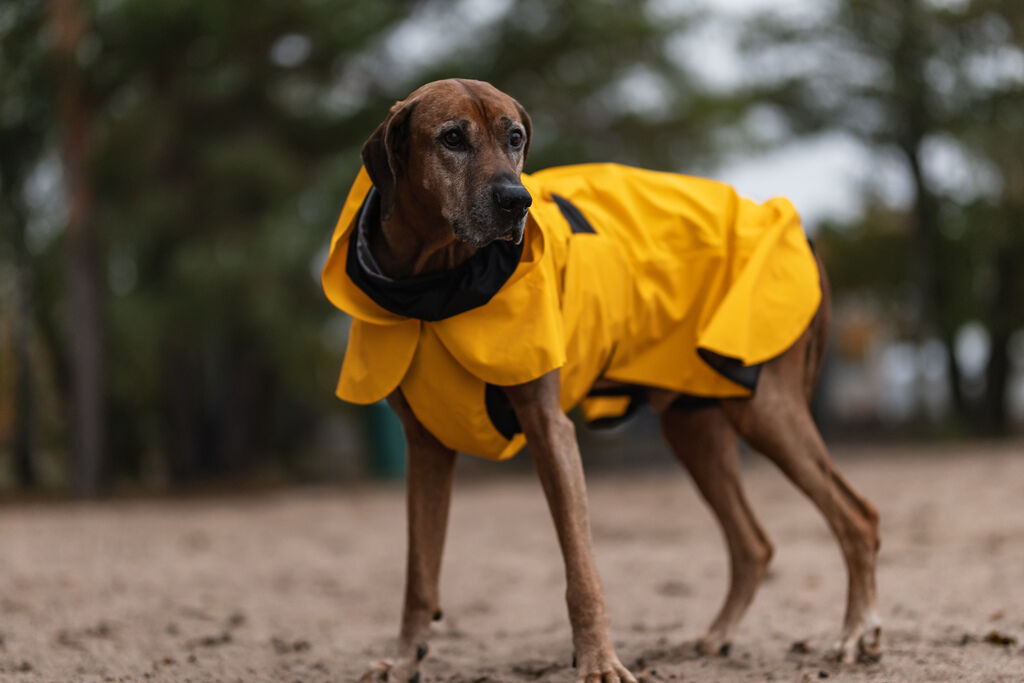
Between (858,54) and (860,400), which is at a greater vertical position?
(858,54)

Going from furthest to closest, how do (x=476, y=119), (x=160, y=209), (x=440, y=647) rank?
(x=160, y=209)
(x=440, y=647)
(x=476, y=119)

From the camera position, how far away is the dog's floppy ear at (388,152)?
3.22 metres

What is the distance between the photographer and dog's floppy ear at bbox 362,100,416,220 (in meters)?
3.22

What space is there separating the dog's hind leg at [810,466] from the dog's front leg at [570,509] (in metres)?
0.92

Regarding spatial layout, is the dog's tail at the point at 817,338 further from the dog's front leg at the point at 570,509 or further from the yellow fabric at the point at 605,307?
the dog's front leg at the point at 570,509

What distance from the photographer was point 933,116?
16203 mm

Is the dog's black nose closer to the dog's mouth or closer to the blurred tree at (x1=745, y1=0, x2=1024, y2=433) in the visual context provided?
the dog's mouth

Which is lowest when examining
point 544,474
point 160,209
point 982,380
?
point 544,474

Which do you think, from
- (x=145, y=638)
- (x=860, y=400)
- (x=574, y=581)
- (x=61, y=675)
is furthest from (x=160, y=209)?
(x=860, y=400)

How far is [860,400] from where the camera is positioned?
102ft

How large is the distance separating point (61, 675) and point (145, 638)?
914 millimetres

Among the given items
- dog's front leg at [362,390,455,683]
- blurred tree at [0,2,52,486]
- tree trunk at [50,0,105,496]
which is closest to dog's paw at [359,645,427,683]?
dog's front leg at [362,390,455,683]

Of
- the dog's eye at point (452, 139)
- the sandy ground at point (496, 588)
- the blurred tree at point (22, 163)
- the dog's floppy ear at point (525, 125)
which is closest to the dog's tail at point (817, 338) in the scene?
the sandy ground at point (496, 588)

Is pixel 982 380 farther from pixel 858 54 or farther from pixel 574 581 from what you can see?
pixel 574 581
